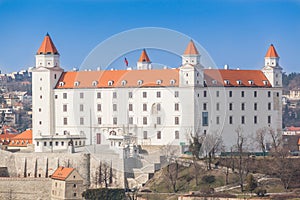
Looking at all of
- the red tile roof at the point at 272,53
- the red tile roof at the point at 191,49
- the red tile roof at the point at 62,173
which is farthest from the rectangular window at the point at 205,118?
the red tile roof at the point at 62,173

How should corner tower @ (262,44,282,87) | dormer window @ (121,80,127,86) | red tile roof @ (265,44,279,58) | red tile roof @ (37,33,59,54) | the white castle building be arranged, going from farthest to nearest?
red tile roof @ (37,33,59,54)
red tile roof @ (265,44,279,58)
corner tower @ (262,44,282,87)
dormer window @ (121,80,127,86)
the white castle building

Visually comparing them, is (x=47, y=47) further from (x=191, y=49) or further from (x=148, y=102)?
(x=191, y=49)

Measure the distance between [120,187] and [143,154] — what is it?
19.8 feet

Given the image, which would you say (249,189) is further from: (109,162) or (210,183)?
(109,162)

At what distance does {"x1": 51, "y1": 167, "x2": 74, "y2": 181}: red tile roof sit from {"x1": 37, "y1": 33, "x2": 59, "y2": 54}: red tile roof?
53.1ft

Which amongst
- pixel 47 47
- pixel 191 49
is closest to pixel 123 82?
pixel 191 49

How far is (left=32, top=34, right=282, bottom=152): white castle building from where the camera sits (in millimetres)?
85938

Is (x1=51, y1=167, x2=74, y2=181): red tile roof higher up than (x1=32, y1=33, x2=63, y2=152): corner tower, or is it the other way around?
(x1=32, y1=33, x2=63, y2=152): corner tower

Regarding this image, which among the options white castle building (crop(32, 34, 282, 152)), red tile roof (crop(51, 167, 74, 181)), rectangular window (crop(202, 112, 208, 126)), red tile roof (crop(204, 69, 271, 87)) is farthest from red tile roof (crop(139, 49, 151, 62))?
red tile roof (crop(51, 167, 74, 181))

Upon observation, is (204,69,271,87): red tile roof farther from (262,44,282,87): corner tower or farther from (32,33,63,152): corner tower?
(32,33,63,152): corner tower

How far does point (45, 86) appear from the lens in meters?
91.2

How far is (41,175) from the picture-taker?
81688mm

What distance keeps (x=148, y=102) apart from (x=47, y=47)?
10.9 metres

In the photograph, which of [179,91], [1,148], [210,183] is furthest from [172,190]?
[1,148]
